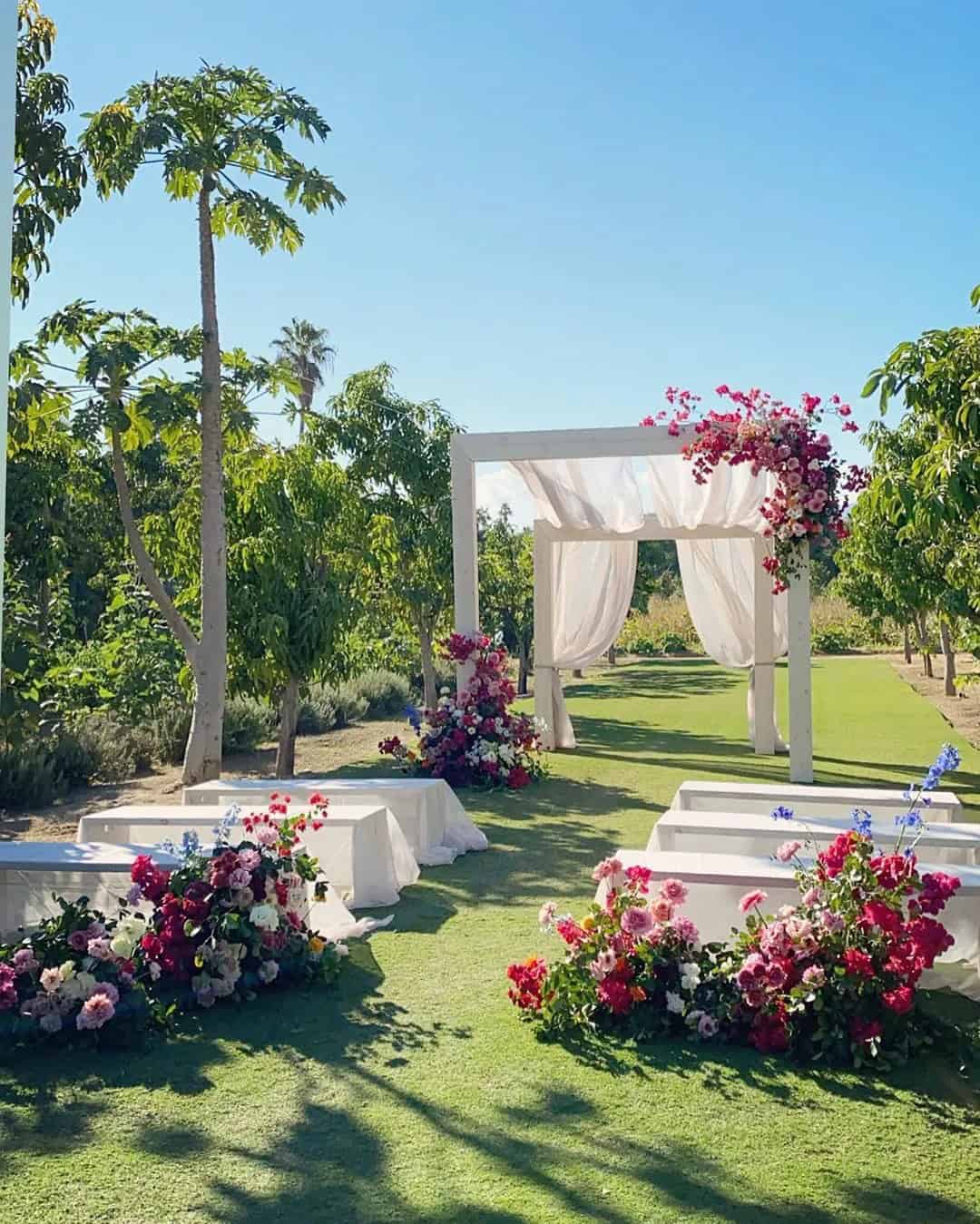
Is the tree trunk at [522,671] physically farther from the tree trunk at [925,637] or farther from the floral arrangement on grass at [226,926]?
the floral arrangement on grass at [226,926]

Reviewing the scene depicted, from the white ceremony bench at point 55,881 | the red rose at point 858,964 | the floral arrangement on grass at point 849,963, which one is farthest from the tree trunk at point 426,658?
the red rose at point 858,964

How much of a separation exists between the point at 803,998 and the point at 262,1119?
1791 millimetres

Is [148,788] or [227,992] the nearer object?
[227,992]

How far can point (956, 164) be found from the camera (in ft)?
16.0

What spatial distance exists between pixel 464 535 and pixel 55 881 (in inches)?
264

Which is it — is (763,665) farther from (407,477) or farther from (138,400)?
(138,400)

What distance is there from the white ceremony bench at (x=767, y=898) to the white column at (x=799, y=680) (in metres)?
5.59

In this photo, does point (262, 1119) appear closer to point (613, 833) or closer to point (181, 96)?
point (613, 833)

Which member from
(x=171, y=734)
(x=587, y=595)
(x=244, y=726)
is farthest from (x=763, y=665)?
(x=171, y=734)

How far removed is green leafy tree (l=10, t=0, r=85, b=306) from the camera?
17.5 ft

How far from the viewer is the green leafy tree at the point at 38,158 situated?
17.5ft

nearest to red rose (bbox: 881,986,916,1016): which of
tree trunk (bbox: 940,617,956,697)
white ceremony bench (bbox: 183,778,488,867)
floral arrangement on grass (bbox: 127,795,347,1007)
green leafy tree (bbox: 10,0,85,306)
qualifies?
floral arrangement on grass (bbox: 127,795,347,1007)

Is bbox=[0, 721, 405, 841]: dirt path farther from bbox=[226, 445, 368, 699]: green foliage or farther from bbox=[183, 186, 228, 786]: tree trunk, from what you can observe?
bbox=[226, 445, 368, 699]: green foliage

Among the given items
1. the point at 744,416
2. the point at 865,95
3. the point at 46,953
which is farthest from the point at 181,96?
the point at 46,953
